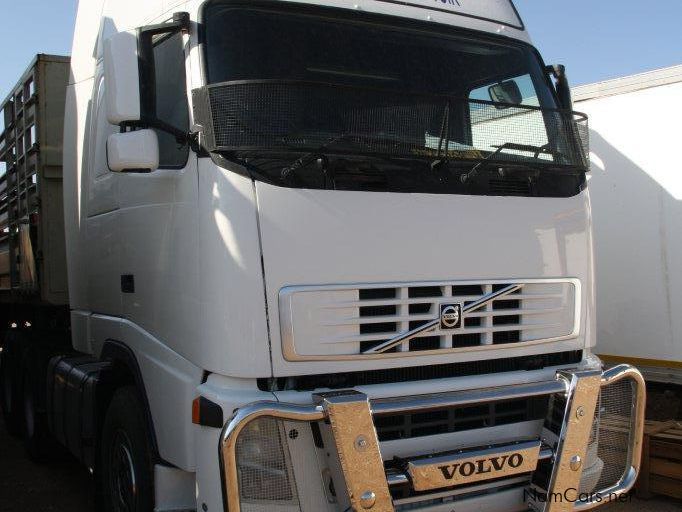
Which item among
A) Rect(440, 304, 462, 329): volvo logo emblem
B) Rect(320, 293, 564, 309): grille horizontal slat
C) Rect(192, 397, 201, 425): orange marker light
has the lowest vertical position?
Rect(192, 397, 201, 425): orange marker light

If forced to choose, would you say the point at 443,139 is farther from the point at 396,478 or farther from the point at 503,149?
the point at 396,478

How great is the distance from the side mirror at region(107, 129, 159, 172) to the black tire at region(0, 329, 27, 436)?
3790 mm

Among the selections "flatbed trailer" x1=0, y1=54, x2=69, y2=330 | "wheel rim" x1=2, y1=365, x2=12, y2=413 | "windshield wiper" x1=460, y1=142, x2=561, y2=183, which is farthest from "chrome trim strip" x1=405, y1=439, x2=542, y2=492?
"wheel rim" x1=2, y1=365, x2=12, y2=413

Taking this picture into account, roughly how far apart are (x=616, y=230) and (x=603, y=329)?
0.80 m

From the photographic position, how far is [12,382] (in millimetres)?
7000

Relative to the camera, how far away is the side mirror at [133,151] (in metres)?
3.45

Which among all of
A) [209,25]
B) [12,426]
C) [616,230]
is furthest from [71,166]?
[616,230]

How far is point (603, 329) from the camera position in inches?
246

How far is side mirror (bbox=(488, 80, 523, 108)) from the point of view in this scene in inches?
166

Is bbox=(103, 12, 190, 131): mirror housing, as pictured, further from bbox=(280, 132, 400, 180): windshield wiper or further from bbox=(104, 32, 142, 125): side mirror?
bbox=(280, 132, 400, 180): windshield wiper

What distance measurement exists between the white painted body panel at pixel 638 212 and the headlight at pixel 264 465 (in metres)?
3.71

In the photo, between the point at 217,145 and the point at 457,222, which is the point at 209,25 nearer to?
the point at 217,145

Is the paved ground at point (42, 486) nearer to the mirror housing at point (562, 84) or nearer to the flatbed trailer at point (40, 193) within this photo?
the flatbed trailer at point (40, 193)

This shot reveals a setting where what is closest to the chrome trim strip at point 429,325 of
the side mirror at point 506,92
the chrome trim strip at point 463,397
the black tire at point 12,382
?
the chrome trim strip at point 463,397
